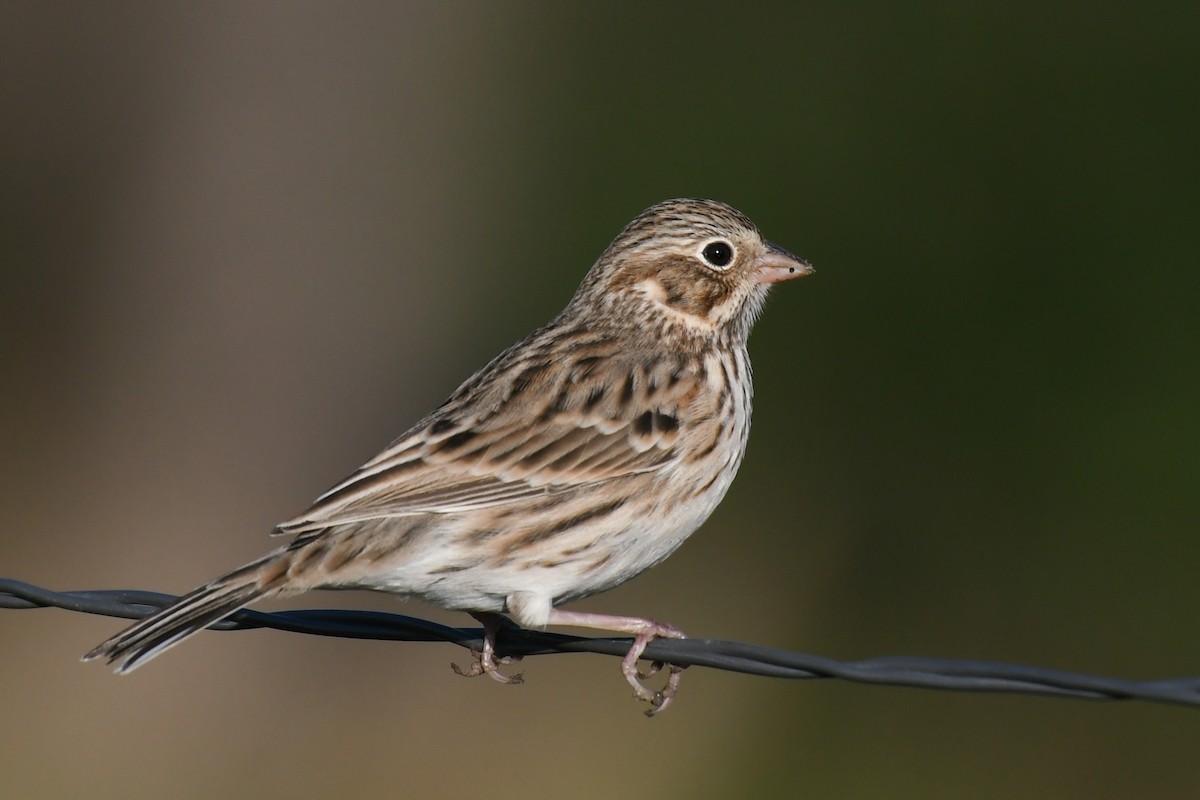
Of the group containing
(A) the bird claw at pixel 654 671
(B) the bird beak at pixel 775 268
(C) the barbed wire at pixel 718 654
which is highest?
(B) the bird beak at pixel 775 268

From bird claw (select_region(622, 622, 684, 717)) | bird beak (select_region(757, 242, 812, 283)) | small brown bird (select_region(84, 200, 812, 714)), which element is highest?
bird beak (select_region(757, 242, 812, 283))

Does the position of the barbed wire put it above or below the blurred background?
below

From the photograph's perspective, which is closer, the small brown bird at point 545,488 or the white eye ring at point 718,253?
the small brown bird at point 545,488

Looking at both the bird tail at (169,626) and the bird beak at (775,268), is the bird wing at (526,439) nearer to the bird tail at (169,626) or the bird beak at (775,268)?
the bird tail at (169,626)

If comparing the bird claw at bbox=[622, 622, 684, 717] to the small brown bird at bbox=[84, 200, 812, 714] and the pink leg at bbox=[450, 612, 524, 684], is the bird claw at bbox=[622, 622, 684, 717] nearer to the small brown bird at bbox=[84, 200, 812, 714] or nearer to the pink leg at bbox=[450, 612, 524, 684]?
the small brown bird at bbox=[84, 200, 812, 714]

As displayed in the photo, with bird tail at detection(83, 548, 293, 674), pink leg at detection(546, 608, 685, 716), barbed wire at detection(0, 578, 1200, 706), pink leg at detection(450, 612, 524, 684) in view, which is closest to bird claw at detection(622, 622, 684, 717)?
pink leg at detection(546, 608, 685, 716)

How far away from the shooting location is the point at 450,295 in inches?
623

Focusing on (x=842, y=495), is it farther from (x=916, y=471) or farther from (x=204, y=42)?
(x=204, y=42)

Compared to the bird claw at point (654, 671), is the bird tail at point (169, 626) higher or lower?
lower

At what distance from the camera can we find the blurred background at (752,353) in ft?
34.5

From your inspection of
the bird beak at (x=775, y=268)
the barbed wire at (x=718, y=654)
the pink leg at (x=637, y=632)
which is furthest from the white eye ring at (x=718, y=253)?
the barbed wire at (x=718, y=654)

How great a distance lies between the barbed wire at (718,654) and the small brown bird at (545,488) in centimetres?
12

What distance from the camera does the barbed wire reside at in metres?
4.06

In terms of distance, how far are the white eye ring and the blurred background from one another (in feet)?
13.1
